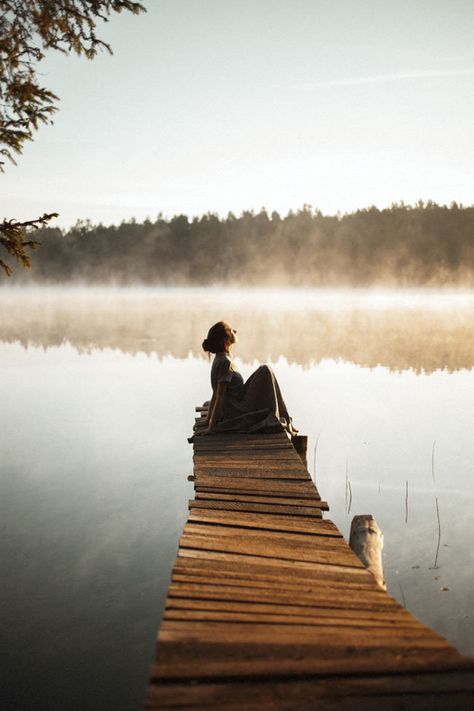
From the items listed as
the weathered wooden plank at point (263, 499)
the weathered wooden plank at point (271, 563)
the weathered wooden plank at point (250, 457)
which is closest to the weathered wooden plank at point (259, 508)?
the weathered wooden plank at point (263, 499)

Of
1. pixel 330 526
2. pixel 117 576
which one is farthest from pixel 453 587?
pixel 117 576

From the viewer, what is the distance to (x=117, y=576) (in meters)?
6.67

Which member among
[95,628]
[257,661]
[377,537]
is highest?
[257,661]

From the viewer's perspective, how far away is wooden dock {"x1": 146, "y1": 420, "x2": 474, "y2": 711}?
2.76 metres

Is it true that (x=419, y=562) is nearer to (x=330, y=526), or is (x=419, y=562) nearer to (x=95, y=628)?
(x=330, y=526)

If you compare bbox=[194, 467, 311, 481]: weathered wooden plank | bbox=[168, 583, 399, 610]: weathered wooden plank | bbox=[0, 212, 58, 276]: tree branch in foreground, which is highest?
bbox=[0, 212, 58, 276]: tree branch in foreground

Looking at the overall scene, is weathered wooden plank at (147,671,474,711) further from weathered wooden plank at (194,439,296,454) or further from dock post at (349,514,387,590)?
weathered wooden plank at (194,439,296,454)

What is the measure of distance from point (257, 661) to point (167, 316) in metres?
43.7

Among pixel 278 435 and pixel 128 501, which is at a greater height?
pixel 278 435

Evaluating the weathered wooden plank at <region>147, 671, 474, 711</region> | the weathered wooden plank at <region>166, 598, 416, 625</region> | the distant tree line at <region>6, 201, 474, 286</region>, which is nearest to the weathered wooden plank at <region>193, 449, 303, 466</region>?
the weathered wooden plank at <region>166, 598, 416, 625</region>

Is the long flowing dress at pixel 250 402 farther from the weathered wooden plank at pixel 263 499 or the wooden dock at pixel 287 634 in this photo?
the wooden dock at pixel 287 634

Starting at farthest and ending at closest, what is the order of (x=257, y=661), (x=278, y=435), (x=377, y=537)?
(x=278, y=435) → (x=377, y=537) → (x=257, y=661)

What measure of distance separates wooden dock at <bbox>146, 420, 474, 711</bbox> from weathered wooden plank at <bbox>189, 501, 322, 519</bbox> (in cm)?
26

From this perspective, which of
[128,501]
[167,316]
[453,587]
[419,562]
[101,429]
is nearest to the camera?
[453,587]
